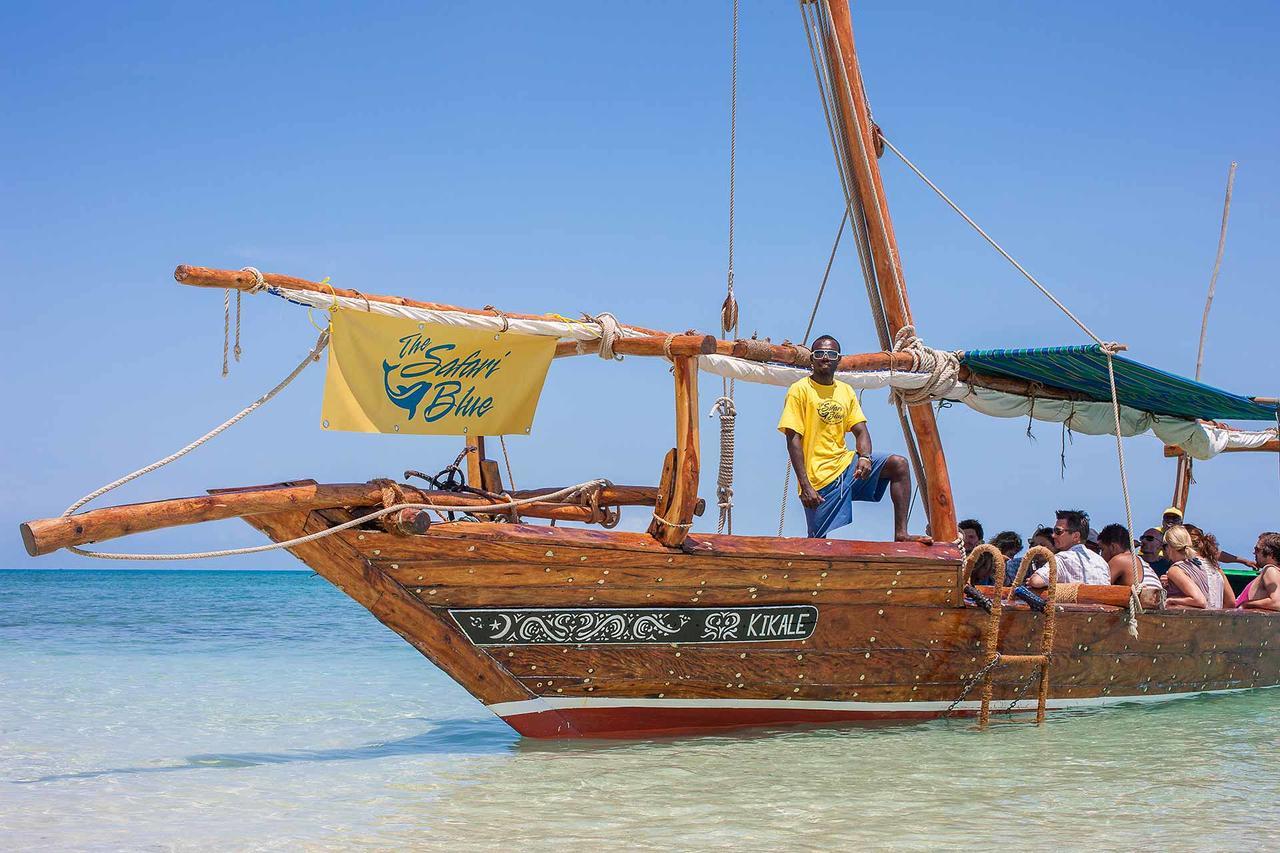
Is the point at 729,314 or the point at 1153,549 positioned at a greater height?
the point at 729,314

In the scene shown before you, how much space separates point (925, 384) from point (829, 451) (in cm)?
168

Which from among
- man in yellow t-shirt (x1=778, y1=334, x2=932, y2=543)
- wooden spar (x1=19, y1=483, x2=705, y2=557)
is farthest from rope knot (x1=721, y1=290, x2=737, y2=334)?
wooden spar (x1=19, y1=483, x2=705, y2=557)

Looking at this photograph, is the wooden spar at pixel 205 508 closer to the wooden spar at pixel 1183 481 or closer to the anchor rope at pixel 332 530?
the anchor rope at pixel 332 530

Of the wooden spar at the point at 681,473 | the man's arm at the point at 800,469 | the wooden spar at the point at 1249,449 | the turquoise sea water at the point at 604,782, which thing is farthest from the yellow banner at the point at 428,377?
the wooden spar at the point at 1249,449

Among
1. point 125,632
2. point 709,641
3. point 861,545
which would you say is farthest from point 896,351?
point 125,632

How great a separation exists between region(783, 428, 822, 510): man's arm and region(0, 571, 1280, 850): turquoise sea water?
146 cm

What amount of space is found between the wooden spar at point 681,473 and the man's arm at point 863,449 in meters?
1.32

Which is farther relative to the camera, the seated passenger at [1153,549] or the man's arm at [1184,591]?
the seated passenger at [1153,549]

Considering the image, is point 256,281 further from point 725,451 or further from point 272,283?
point 725,451

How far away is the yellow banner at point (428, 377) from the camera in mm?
6262

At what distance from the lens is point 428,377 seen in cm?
668

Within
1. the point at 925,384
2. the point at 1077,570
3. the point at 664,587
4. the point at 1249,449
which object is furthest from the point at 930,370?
the point at 1249,449

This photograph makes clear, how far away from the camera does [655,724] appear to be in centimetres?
686

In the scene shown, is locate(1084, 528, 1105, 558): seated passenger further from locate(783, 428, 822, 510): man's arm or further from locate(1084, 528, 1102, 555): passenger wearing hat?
locate(783, 428, 822, 510): man's arm
